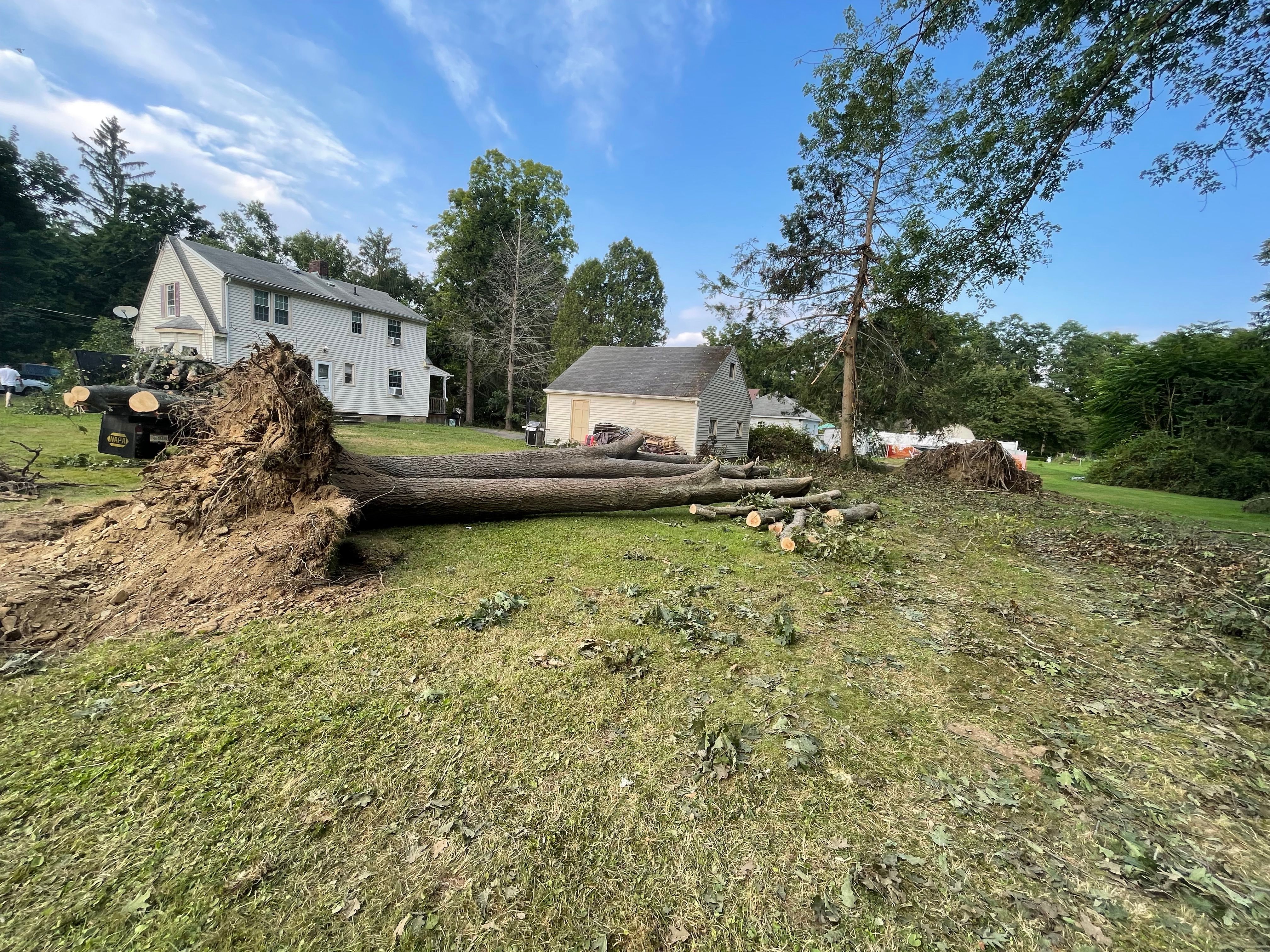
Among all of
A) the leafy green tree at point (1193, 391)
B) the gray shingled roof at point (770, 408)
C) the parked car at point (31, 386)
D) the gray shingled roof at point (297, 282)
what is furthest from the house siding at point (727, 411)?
the parked car at point (31, 386)

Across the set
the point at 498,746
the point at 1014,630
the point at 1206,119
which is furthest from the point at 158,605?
the point at 1206,119

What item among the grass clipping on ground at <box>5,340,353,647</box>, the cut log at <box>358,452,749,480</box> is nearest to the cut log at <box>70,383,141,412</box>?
the grass clipping on ground at <box>5,340,353,647</box>

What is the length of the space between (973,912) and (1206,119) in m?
9.96

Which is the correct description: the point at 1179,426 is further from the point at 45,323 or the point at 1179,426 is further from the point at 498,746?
the point at 45,323

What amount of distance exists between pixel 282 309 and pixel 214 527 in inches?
806

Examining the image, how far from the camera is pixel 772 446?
834 inches

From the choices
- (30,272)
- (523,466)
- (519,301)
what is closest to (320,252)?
(30,272)

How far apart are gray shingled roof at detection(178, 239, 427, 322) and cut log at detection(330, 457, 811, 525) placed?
62.5 ft

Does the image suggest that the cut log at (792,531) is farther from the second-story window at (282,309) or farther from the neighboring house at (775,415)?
the neighboring house at (775,415)

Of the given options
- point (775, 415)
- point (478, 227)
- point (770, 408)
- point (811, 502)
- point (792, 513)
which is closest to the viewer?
point (792, 513)

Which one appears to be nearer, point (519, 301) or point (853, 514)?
point (853, 514)

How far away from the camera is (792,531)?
657 centimetres

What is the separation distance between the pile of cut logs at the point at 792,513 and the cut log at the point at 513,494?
0.36m

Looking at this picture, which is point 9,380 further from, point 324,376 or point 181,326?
point 324,376
